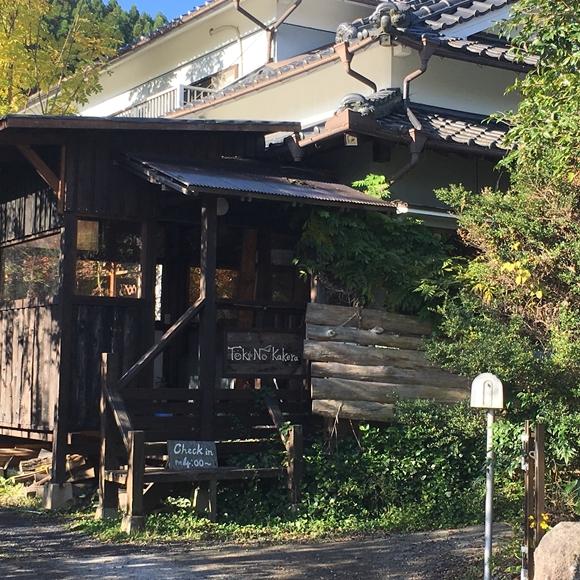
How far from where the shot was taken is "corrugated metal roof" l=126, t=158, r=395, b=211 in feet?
34.9

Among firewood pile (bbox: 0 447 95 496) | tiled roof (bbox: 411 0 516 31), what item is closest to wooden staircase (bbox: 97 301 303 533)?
firewood pile (bbox: 0 447 95 496)

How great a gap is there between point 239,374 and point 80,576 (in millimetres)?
3771

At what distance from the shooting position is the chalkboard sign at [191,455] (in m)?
10.1

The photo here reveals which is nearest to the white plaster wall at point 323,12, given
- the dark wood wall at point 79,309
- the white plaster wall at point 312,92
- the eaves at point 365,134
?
the white plaster wall at point 312,92

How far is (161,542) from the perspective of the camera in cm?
929

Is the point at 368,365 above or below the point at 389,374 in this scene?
above

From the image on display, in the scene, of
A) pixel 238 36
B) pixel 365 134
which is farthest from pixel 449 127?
pixel 238 36

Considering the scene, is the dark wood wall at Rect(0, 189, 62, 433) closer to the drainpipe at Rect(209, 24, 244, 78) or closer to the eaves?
the eaves

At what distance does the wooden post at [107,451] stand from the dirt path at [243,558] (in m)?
0.54

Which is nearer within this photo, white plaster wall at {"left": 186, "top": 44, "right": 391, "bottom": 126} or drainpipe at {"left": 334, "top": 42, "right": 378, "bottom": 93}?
drainpipe at {"left": 334, "top": 42, "right": 378, "bottom": 93}

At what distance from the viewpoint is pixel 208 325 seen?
11.0 meters

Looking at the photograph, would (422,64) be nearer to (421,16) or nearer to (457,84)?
(457,84)

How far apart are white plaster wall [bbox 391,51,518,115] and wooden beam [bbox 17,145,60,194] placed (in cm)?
538

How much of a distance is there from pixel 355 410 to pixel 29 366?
166 inches
